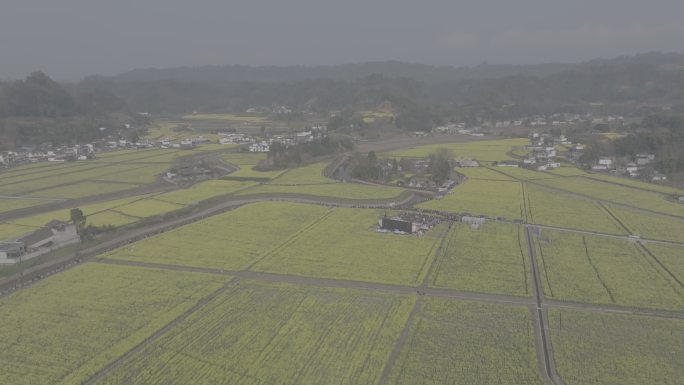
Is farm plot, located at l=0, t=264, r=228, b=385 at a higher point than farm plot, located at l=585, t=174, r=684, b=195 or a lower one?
higher

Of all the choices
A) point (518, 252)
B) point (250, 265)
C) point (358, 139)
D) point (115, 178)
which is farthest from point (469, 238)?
point (358, 139)

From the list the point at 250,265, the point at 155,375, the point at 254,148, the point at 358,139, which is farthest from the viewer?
the point at 358,139

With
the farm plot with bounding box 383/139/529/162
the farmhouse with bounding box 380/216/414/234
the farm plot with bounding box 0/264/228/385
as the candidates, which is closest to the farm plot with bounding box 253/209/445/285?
the farmhouse with bounding box 380/216/414/234

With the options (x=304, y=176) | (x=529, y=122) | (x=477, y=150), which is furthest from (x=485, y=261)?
(x=529, y=122)

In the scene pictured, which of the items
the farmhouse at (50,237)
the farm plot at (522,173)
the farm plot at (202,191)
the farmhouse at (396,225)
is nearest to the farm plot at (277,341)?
Answer: the farmhouse at (396,225)

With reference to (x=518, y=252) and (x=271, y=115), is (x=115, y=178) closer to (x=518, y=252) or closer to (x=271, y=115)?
(x=518, y=252)

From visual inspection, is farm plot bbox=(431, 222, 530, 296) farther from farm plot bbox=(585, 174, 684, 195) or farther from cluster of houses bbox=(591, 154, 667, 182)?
cluster of houses bbox=(591, 154, 667, 182)
